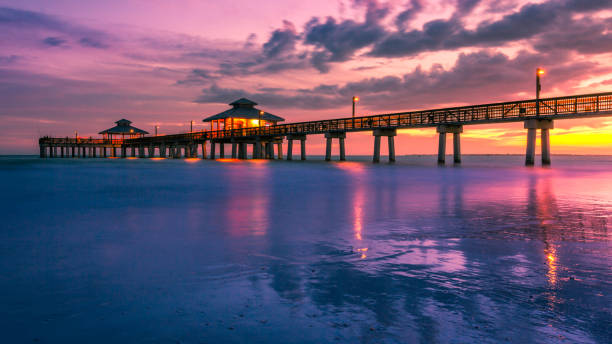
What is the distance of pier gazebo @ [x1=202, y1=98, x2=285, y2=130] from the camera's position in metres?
69.4

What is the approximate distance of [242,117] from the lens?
68.2m

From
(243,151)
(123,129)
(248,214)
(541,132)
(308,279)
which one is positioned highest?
(123,129)

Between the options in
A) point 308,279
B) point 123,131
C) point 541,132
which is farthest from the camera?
point 123,131

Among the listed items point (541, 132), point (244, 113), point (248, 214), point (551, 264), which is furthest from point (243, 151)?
point (551, 264)

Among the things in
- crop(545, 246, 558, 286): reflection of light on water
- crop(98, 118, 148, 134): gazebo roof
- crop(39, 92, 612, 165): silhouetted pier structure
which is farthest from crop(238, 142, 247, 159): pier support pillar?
crop(545, 246, 558, 286): reflection of light on water

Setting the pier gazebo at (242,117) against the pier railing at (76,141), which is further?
the pier railing at (76,141)

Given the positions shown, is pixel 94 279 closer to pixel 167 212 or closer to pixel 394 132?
pixel 167 212

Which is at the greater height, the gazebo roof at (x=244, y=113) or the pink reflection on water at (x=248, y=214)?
the gazebo roof at (x=244, y=113)

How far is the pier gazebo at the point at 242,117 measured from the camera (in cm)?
6938

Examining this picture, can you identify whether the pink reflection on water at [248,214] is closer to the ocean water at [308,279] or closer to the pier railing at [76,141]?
the ocean water at [308,279]

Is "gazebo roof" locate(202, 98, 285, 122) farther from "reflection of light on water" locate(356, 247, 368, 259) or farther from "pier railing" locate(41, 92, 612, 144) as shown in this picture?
"reflection of light on water" locate(356, 247, 368, 259)

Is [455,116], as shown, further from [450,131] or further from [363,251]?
[363,251]

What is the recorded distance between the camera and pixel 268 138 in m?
69.4

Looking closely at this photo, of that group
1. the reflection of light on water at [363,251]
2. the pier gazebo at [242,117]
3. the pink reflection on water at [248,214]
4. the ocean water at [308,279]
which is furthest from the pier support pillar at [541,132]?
the pier gazebo at [242,117]
